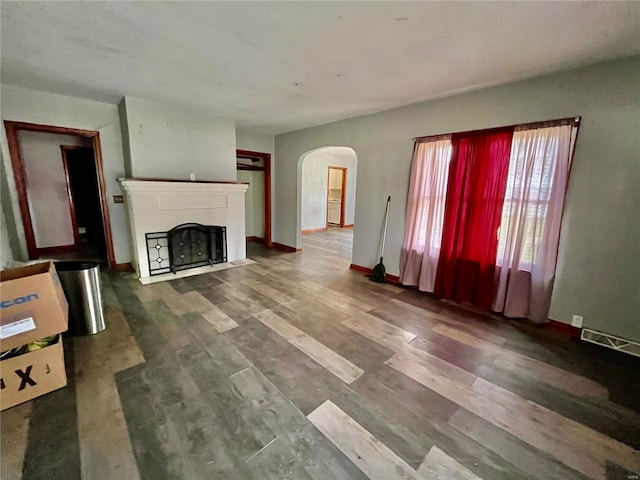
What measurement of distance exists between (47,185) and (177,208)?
325cm

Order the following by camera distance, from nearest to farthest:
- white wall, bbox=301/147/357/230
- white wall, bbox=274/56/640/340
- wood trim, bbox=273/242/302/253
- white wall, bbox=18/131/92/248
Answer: white wall, bbox=274/56/640/340 → white wall, bbox=18/131/92/248 → wood trim, bbox=273/242/302/253 → white wall, bbox=301/147/357/230

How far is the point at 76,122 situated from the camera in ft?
11.7

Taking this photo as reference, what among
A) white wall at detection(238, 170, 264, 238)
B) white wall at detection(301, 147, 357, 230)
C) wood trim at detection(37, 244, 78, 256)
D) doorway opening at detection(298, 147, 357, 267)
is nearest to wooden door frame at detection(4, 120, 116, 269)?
wood trim at detection(37, 244, 78, 256)

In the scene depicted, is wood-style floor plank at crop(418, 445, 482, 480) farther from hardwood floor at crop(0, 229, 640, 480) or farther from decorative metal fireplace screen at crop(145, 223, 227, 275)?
decorative metal fireplace screen at crop(145, 223, 227, 275)

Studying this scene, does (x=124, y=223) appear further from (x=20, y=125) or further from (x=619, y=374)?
(x=619, y=374)

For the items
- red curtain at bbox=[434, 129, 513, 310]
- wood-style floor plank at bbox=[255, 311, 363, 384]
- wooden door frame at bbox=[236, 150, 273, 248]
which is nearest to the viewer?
wood-style floor plank at bbox=[255, 311, 363, 384]

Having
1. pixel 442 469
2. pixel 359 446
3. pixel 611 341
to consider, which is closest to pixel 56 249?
pixel 359 446

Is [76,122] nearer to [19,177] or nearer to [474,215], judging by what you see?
[19,177]

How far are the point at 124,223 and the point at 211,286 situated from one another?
76.1 inches

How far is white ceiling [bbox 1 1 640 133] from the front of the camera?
1.65 metres

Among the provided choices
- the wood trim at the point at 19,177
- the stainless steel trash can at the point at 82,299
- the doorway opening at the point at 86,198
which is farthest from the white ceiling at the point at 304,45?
the doorway opening at the point at 86,198

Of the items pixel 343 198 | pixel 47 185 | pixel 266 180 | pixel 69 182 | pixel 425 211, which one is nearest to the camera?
pixel 425 211

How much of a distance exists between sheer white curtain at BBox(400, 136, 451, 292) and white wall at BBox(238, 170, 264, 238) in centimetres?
391

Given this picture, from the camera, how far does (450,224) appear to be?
10.7 feet
